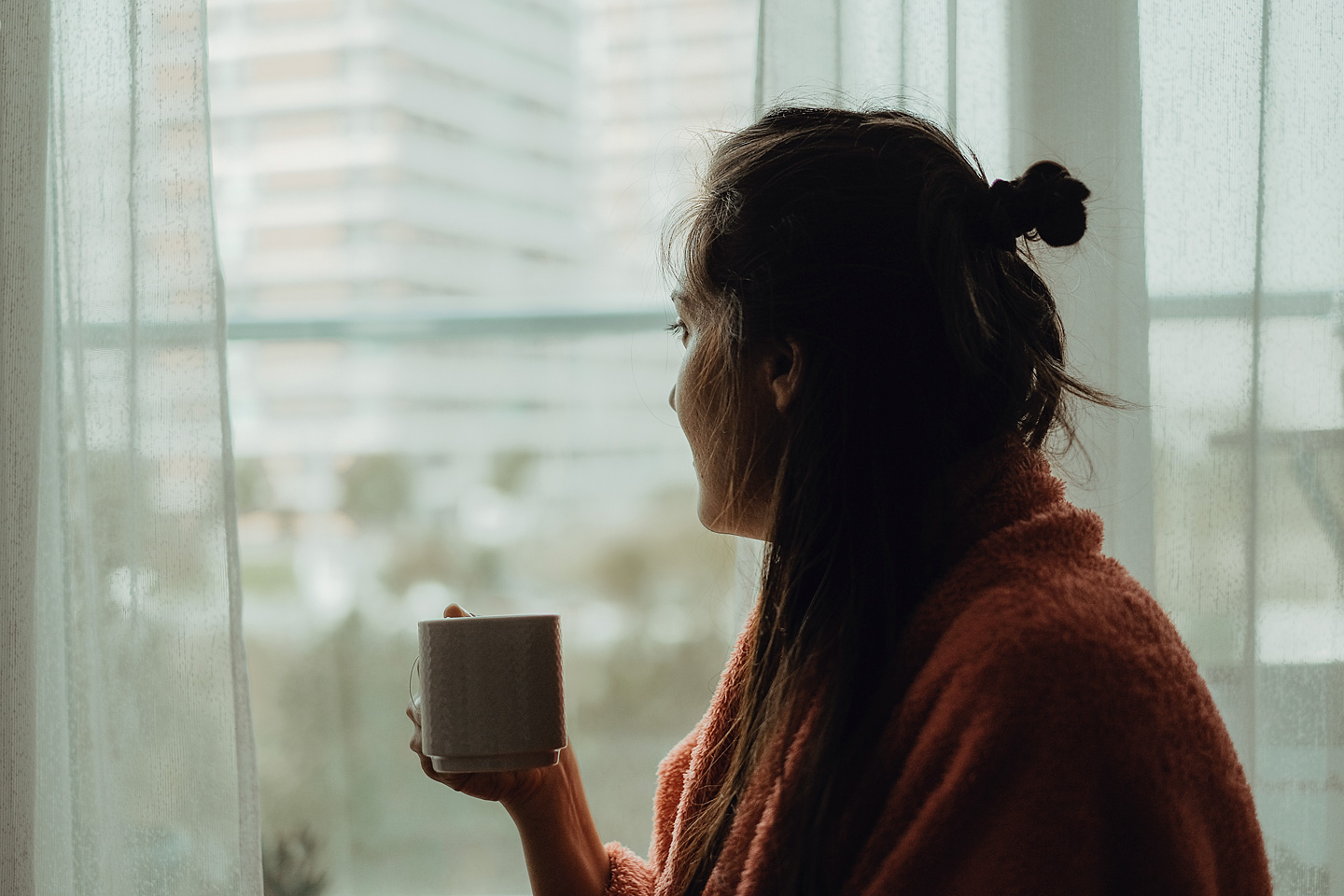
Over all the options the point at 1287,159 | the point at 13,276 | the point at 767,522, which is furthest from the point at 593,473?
the point at 1287,159

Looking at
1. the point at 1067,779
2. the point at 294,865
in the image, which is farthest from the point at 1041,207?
the point at 294,865

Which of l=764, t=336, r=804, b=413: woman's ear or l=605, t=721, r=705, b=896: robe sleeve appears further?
l=605, t=721, r=705, b=896: robe sleeve

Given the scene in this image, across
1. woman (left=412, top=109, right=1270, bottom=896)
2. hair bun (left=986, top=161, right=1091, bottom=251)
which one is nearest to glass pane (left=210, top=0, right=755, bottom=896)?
woman (left=412, top=109, right=1270, bottom=896)

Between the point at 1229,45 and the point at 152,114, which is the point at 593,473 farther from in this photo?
the point at 1229,45

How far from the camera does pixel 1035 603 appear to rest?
0.59m

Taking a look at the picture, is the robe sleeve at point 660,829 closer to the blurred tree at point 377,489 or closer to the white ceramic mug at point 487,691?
the white ceramic mug at point 487,691

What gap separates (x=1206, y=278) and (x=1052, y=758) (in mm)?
720

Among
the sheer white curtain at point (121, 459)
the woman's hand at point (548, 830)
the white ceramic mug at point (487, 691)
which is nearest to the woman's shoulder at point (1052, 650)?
the white ceramic mug at point (487, 691)

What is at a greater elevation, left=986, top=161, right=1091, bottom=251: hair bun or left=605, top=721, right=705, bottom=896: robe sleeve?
left=986, top=161, right=1091, bottom=251: hair bun

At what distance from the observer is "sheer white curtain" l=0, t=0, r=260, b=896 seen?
1.07 meters

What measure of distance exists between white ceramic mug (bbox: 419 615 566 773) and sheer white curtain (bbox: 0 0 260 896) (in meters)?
0.45

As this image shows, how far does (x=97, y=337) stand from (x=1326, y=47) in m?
1.34

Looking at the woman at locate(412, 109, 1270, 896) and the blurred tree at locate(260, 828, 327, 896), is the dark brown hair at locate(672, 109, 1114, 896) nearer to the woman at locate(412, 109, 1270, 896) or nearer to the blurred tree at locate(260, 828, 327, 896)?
the woman at locate(412, 109, 1270, 896)

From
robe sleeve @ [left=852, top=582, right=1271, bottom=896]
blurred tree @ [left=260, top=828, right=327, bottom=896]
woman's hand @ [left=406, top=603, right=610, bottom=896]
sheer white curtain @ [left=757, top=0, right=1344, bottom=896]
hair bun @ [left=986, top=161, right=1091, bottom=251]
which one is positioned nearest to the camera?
robe sleeve @ [left=852, top=582, right=1271, bottom=896]
